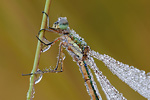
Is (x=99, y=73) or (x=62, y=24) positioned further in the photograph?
(x=99, y=73)

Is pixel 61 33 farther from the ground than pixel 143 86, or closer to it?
farther from the ground

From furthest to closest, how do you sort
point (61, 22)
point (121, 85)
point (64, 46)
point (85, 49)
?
1. point (121, 85)
2. point (85, 49)
3. point (64, 46)
4. point (61, 22)

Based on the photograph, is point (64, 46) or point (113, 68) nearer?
point (64, 46)

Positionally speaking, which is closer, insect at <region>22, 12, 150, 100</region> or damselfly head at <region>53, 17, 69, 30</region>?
damselfly head at <region>53, 17, 69, 30</region>

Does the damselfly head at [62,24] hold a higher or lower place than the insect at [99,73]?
higher

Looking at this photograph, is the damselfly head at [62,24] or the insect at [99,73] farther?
the insect at [99,73]

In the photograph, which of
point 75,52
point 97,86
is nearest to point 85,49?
point 75,52

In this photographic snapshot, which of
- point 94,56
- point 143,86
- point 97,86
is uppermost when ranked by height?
point 94,56

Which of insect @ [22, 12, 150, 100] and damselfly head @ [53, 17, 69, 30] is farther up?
damselfly head @ [53, 17, 69, 30]

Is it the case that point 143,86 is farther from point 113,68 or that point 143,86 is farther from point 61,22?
point 61,22

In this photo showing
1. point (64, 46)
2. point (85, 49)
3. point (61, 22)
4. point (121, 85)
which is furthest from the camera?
point (121, 85)

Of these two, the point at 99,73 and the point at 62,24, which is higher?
the point at 62,24
